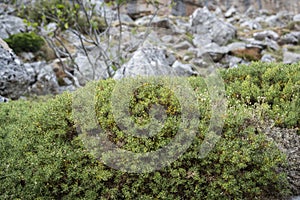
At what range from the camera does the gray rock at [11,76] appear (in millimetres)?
7164

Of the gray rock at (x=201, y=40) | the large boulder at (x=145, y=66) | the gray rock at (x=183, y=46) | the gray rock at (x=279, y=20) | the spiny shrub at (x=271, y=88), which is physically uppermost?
the spiny shrub at (x=271, y=88)

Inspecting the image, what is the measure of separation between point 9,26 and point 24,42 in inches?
56.3

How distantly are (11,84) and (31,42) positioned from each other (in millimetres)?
4285

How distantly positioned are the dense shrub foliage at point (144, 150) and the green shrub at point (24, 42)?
7.49 meters

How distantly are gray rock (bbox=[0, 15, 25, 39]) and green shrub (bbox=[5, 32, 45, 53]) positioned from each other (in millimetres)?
478

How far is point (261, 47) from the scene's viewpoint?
12664 mm

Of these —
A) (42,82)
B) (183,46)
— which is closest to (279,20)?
(183,46)

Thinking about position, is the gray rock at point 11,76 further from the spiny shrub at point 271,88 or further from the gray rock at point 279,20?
the gray rock at point 279,20

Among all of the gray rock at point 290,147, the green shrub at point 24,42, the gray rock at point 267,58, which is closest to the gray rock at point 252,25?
the gray rock at point 267,58

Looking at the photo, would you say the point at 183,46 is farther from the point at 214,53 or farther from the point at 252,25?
the point at 252,25

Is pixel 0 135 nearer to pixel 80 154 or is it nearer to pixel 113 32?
pixel 80 154

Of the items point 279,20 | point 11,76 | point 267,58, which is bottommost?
point 279,20

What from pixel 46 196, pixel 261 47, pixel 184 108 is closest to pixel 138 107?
pixel 184 108

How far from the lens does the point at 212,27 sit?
52.5ft
